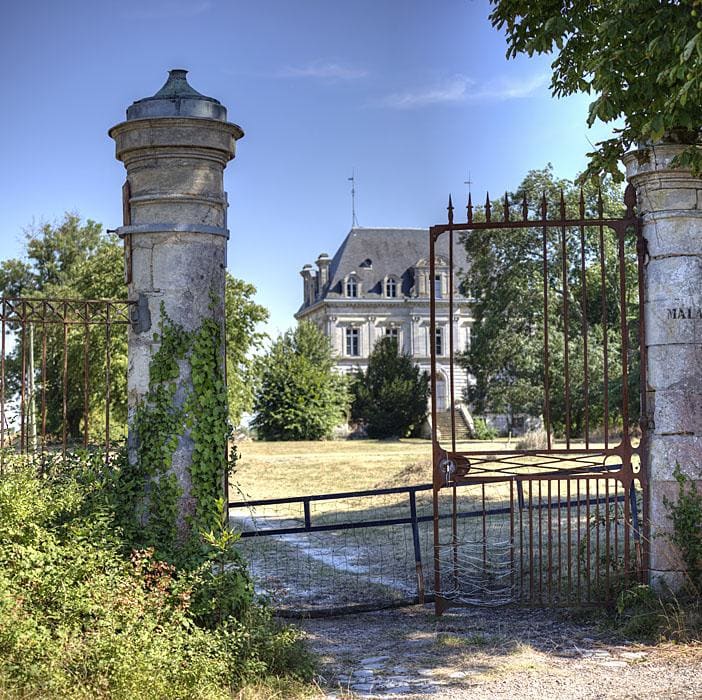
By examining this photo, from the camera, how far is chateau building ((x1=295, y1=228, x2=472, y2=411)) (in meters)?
62.2

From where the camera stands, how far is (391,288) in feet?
207

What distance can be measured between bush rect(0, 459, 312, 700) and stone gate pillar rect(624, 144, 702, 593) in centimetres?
320

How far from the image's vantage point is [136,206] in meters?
7.28

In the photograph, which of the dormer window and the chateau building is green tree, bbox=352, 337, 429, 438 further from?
the dormer window

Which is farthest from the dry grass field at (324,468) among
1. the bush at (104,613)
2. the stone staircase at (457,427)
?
the bush at (104,613)

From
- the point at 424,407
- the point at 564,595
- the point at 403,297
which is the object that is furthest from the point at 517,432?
the point at 564,595

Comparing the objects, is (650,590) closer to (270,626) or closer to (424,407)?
(270,626)

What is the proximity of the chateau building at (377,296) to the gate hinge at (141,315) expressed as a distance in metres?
54.7

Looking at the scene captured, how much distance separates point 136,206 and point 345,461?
2328 centimetres

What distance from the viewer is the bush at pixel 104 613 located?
17.3ft

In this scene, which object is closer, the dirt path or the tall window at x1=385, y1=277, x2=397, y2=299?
the dirt path

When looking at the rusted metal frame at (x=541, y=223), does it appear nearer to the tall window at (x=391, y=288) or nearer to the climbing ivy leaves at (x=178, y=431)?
the climbing ivy leaves at (x=178, y=431)

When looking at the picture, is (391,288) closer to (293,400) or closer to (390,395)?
(390,395)

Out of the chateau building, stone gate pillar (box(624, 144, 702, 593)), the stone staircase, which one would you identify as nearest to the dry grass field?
the stone staircase
